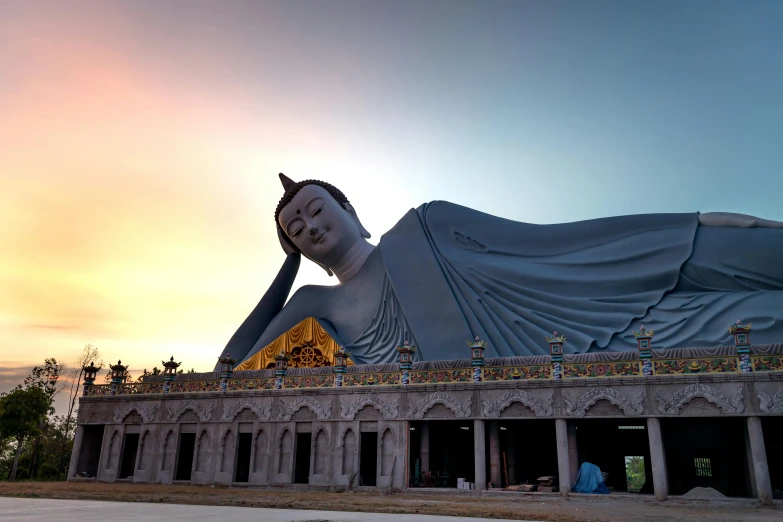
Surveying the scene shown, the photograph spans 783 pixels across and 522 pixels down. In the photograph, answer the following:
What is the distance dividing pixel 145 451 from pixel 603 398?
518 inches

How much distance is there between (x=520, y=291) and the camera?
59.5 ft

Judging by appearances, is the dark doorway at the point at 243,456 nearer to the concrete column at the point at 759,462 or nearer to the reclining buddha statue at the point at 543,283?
the reclining buddha statue at the point at 543,283

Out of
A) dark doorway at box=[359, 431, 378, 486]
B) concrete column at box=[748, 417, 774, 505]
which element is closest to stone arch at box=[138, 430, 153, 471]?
dark doorway at box=[359, 431, 378, 486]

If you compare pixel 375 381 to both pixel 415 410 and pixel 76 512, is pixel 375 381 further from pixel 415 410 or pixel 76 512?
pixel 76 512

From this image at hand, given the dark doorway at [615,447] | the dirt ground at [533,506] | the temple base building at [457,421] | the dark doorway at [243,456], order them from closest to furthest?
the dirt ground at [533,506], the temple base building at [457,421], the dark doorway at [243,456], the dark doorway at [615,447]

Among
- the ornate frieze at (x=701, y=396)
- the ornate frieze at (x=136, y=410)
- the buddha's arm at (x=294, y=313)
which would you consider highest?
the buddha's arm at (x=294, y=313)

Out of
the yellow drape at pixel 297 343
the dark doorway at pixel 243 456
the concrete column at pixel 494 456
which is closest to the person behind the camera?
the concrete column at pixel 494 456

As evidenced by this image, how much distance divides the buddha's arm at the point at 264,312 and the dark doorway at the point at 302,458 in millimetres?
7495

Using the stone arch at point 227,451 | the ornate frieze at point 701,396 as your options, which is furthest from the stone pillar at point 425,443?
the ornate frieze at point 701,396

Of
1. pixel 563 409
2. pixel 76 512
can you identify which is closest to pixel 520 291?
pixel 563 409

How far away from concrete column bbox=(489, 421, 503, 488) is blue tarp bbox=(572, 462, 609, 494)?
1.86m

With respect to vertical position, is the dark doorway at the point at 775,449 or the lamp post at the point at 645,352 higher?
the lamp post at the point at 645,352

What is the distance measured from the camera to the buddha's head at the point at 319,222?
76.4ft

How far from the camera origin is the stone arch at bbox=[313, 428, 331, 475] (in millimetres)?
14961
